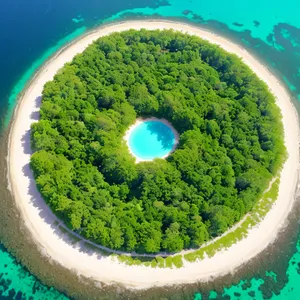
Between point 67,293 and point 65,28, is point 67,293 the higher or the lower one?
the lower one

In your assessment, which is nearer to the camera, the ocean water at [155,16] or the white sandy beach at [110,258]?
the ocean water at [155,16]

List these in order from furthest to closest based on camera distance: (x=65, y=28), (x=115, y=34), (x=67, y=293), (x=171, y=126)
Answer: (x=65, y=28) < (x=115, y=34) < (x=171, y=126) < (x=67, y=293)

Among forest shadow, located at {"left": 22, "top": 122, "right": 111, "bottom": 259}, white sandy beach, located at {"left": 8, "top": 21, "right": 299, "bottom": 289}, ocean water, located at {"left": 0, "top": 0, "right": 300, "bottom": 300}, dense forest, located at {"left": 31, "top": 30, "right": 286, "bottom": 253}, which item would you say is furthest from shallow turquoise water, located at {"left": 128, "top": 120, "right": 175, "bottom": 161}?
ocean water, located at {"left": 0, "top": 0, "right": 300, "bottom": 300}

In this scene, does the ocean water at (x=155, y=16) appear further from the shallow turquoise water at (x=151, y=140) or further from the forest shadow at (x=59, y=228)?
the shallow turquoise water at (x=151, y=140)

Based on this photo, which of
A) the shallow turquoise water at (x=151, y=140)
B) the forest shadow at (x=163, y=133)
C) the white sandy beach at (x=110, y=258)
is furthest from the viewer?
the forest shadow at (x=163, y=133)

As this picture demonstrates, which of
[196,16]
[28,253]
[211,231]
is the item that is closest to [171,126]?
[211,231]

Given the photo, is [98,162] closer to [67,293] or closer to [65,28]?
[67,293]

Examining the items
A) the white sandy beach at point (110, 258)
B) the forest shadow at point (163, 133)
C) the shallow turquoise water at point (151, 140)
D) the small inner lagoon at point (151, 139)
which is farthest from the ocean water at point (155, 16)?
the forest shadow at point (163, 133)
